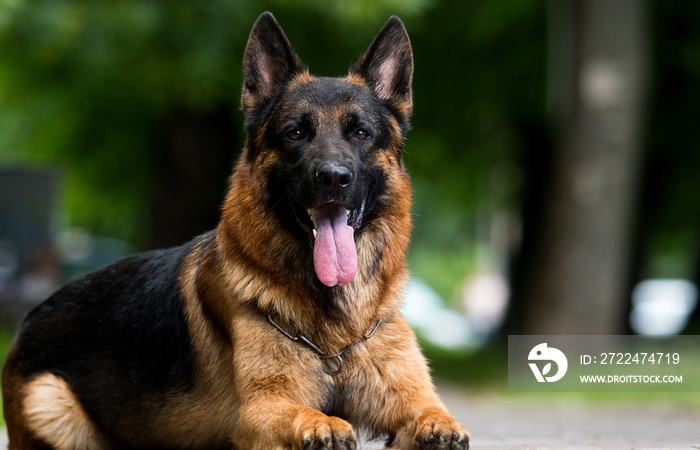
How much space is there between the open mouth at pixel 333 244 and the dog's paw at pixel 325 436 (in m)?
0.80

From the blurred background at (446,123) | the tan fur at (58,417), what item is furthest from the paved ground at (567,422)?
the blurred background at (446,123)

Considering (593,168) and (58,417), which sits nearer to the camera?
(58,417)

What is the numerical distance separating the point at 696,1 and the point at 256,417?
13.8 m

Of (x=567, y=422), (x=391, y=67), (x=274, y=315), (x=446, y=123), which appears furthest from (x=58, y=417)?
(x=446, y=123)

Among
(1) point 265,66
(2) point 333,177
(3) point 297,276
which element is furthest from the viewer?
(1) point 265,66

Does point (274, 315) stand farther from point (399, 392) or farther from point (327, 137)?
point (327, 137)

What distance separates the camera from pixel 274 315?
4.46m

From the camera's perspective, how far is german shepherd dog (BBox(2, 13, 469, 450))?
14.4ft

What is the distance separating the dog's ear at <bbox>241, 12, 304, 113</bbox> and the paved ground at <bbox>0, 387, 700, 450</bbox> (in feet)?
6.28

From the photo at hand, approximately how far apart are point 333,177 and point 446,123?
13.9 metres

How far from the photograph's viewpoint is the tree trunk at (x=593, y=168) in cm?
1233

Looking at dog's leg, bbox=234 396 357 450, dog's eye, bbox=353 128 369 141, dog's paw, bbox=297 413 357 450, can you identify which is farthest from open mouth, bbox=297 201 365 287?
dog's paw, bbox=297 413 357 450

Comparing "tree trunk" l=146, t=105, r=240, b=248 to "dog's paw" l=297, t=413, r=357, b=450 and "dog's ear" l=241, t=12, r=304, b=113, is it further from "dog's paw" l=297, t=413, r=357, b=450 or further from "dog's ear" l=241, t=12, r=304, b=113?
"dog's paw" l=297, t=413, r=357, b=450

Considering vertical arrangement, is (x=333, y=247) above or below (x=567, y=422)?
below
